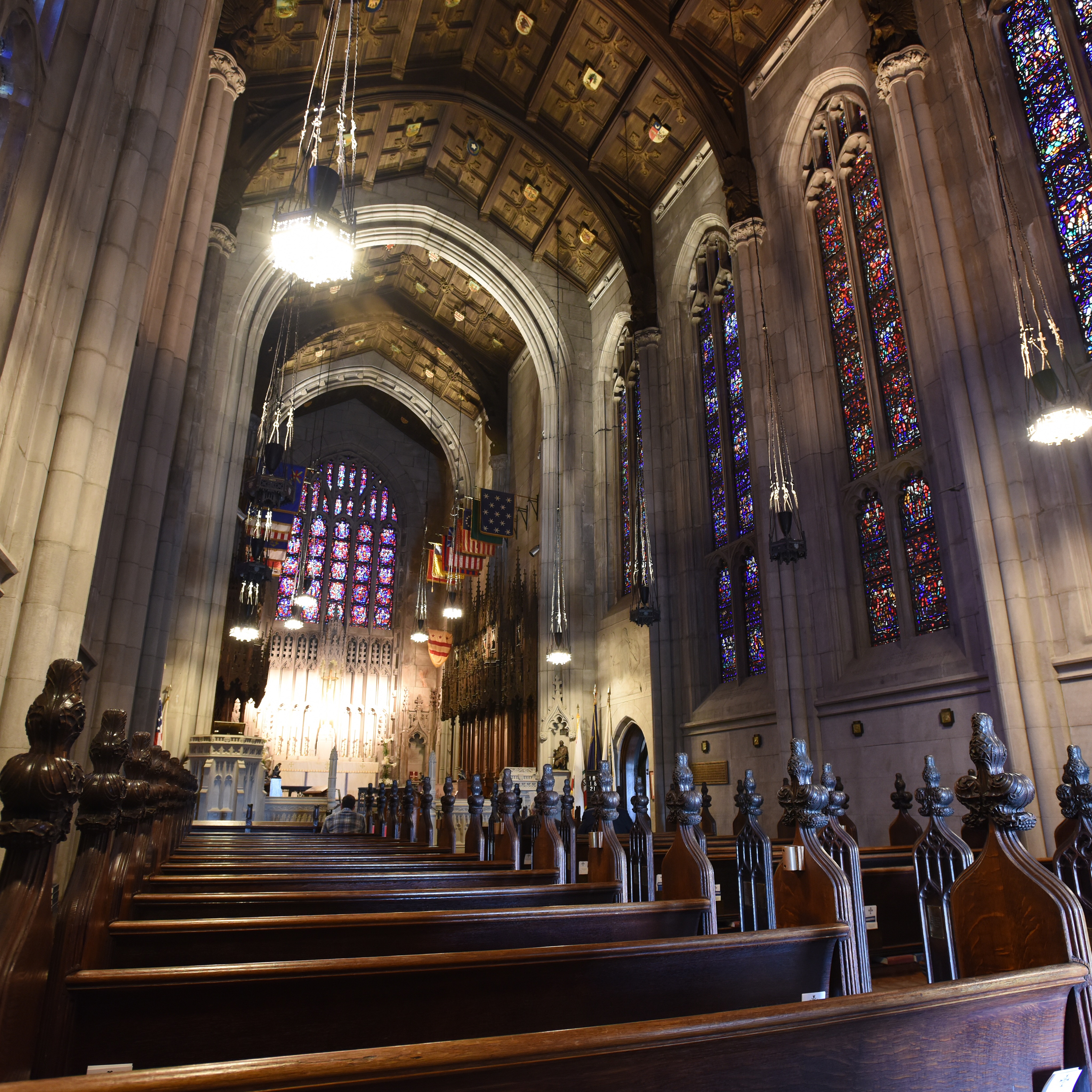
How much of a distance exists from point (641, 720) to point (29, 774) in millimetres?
12397

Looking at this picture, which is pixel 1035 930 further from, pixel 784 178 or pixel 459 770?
pixel 459 770

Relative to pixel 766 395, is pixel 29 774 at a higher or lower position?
lower

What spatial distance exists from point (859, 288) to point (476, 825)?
8.01 m

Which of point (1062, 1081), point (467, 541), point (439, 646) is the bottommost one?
point (1062, 1081)

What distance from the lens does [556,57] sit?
1311 cm

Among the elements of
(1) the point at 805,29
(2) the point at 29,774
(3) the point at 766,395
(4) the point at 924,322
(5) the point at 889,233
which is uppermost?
(1) the point at 805,29

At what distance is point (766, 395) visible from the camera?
1055cm

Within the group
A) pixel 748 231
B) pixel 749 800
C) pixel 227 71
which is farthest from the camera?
pixel 748 231

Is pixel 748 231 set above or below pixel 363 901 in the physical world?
above

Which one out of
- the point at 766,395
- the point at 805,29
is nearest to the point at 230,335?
the point at 766,395

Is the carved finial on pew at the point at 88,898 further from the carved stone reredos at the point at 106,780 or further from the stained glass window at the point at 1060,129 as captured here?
the stained glass window at the point at 1060,129

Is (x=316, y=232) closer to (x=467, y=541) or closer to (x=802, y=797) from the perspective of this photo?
(x=802, y=797)

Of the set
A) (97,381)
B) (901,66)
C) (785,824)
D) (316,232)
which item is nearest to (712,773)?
(785,824)

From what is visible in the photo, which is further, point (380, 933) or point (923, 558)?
point (923, 558)
